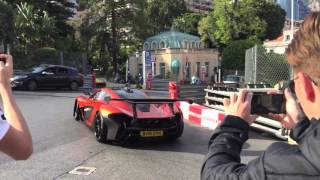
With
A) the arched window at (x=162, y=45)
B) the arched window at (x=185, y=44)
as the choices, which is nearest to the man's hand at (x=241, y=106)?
the arched window at (x=185, y=44)

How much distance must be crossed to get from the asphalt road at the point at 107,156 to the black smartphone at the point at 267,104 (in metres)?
5.40

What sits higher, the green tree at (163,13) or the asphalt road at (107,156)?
the green tree at (163,13)

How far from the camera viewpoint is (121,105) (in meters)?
10.5

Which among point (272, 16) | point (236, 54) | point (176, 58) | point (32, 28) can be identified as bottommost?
point (176, 58)

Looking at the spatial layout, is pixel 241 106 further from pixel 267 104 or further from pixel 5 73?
pixel 5 73

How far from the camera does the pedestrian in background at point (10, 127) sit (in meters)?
2.32

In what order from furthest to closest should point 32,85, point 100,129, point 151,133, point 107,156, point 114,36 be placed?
1. point 114,36
2. point 32,85
3. point 100,129
4. point 151,133
5. point 107,156

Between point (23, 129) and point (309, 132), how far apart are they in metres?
1.37

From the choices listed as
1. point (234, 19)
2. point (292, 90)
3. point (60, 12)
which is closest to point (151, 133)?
point (292, 90)

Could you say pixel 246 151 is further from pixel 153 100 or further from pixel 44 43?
pixel 44 43

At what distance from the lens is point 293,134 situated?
5.98 feet

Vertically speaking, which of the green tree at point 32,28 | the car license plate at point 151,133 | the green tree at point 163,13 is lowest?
the car license plate at point 151,133

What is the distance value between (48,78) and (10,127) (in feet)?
91.3

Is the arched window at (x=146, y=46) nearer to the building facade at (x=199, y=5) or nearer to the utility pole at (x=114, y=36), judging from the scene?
the utility pole at (x=114, y=36)
